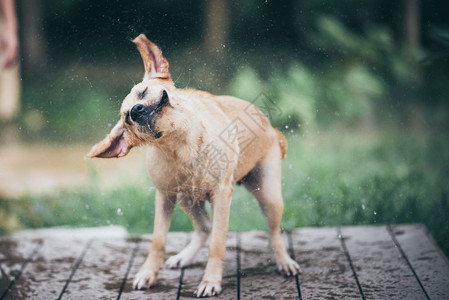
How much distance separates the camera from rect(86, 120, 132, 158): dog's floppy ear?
10.2 feet

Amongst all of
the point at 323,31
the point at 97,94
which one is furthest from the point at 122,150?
the point at 323,31

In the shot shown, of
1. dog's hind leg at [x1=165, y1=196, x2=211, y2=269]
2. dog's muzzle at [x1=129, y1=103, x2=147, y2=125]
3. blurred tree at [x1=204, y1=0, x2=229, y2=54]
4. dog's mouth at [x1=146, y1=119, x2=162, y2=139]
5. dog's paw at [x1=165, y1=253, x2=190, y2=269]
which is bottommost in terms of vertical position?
dog's paw at [x1=165, y1=253, x2=190, y2=269]

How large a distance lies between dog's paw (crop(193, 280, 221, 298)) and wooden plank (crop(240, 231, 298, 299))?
13 cm

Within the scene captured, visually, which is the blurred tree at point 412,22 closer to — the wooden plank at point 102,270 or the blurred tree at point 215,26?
the blurred tree at point 215,26

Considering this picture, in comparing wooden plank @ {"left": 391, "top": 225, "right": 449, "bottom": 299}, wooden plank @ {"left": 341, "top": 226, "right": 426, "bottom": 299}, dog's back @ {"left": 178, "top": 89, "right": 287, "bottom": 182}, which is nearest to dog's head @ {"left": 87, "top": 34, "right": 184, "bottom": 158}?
dog's back @ {"left": 178, "top": 89, "right": 287, "bottom": 182}

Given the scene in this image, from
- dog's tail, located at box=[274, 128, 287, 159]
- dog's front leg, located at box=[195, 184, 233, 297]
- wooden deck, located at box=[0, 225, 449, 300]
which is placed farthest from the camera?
dog's tail, located at box=[274, 128, 287, 159]

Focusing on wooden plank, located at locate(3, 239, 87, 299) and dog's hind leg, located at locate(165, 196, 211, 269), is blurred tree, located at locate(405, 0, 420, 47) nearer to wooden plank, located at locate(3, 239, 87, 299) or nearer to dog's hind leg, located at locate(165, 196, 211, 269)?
dog's hind leg, located at locate(165, 196, 211, 269)

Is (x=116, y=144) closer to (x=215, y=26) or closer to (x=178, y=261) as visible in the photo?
(x=178, y=261)

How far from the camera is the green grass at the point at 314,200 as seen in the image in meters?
4.65

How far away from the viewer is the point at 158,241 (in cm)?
356

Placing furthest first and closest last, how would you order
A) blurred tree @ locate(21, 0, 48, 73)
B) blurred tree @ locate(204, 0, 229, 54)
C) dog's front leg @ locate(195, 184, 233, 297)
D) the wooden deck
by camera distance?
blurred tree @ locate(21, 0, 48, 73) → blurred tree @ locate(204, 0, 229, 54) → the wooden deck → dog's front leg @ locate(195, 184, 233, 297)

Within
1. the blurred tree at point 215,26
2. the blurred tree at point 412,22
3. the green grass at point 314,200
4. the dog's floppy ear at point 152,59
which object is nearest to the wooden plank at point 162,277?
the green grass at point 314,200

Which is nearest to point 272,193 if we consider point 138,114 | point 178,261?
point 178,261

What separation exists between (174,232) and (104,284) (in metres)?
0.88
